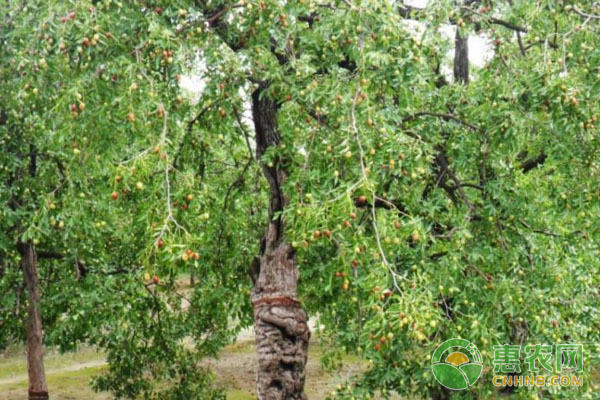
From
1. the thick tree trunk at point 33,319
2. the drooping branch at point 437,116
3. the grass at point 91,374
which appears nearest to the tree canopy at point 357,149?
the drooping branch at point 437,116

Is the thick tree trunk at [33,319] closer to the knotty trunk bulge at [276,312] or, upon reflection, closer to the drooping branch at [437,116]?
the knotty trunk bulge at [276,312]

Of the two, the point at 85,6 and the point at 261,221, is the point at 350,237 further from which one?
the point at 261,221

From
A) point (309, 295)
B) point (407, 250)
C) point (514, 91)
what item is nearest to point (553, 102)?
point (514, 91)

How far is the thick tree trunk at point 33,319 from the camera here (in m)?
A: 10.8

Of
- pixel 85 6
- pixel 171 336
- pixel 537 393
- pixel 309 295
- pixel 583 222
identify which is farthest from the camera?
pixel 171 336

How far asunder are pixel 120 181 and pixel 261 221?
589 centimetres

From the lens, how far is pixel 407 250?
6.75 metres

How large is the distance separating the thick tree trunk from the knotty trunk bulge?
4.75 meters

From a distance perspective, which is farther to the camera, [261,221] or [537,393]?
[261,221]

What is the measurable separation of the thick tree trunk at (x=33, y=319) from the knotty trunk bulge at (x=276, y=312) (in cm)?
475

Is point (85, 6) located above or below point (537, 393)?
above

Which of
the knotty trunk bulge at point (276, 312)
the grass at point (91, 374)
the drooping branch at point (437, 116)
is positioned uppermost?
the drooping branch at point (437, 116)

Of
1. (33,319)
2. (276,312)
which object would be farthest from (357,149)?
(33,319)

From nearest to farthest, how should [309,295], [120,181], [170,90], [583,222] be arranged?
1. [120,181]
2. [170,90]
3. [583,222]
4. [309,295]
